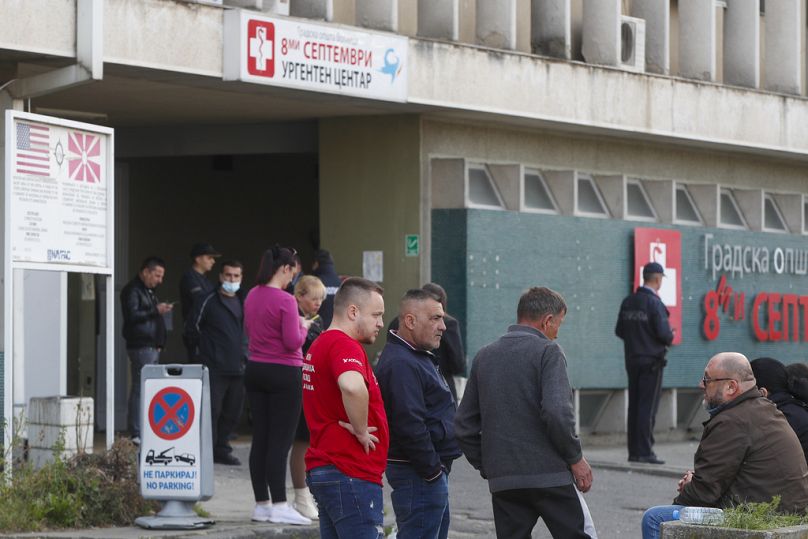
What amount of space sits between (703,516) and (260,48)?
8422 millimetres

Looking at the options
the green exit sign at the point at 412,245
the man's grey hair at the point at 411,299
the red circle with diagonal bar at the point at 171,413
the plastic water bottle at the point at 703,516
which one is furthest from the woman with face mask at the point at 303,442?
the green exit sign at the point at 412,245

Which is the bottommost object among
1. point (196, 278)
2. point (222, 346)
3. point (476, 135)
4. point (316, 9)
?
point (222, 346)

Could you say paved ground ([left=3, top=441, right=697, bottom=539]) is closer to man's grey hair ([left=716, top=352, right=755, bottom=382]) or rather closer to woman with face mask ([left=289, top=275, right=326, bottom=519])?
woman with face mask ([left=289, top=275, right=326, bottom=519])

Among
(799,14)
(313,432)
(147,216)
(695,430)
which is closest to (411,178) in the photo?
(147,216)

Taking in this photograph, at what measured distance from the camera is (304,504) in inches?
465

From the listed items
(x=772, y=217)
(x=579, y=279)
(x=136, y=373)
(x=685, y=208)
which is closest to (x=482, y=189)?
(x=579, y=279)

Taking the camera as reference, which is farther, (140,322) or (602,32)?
(602,32)

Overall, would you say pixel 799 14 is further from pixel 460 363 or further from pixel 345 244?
pixel 460 363

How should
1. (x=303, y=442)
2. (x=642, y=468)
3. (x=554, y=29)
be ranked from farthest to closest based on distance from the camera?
1. (x=554, y=29)
2. (x=642, y=468)
3. (x=303, y=442)

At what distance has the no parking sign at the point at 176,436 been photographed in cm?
1134

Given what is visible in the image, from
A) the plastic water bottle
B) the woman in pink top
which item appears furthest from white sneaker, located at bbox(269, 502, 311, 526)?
the plastic water bottle

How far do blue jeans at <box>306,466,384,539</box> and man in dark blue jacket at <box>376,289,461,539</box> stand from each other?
0.43 meters

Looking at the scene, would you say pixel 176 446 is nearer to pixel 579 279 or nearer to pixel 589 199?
pixel 579 279

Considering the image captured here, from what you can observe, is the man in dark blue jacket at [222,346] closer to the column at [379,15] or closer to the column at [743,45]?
the column at [379,15]
